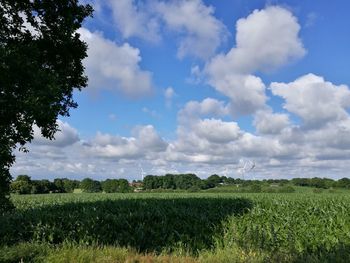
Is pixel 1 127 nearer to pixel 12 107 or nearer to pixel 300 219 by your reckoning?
pixel 12 107

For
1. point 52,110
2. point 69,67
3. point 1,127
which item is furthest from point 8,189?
point 69,67

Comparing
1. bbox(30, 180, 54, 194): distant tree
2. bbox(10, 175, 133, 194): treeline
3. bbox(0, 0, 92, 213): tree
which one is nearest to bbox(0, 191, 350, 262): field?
bbox(0, 0, 92, 213): tree

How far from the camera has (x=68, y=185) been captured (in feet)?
325

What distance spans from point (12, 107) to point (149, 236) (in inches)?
438

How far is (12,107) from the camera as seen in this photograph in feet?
34.6

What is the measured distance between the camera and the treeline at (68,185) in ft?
262

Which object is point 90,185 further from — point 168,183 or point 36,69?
point 36,69

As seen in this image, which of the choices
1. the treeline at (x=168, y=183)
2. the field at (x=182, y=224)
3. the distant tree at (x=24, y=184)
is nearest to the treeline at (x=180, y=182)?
the treeline at (x=168, y=183)

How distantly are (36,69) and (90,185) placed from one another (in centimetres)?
9196

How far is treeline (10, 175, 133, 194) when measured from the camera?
7994 centimetres

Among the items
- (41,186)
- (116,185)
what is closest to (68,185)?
(116,185)

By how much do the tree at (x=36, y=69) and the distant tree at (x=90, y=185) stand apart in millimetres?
87238

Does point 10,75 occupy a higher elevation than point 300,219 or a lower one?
higher

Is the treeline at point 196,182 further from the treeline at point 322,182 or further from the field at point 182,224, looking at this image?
the field at point 182,224
